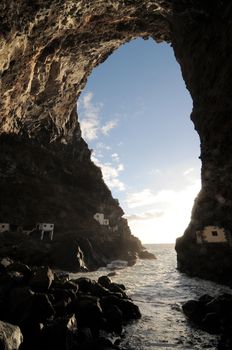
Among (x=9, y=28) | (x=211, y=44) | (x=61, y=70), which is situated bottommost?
(x=9, y=28)

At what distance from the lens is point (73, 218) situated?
2432 inches

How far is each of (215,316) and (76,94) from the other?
54404mm

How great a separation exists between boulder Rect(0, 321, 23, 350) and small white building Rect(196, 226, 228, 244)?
2529 cm

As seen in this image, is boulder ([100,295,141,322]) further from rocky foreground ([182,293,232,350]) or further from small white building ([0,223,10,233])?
small white building ([0,223,10,233])

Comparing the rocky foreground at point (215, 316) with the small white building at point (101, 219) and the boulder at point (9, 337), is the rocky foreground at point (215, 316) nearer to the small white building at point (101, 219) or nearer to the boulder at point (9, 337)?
the boulder at point (9, 337)

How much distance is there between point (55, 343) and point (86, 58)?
4738 cm

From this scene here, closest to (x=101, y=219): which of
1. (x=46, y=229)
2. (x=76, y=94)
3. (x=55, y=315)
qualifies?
(x=46, y=229)

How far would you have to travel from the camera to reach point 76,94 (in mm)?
60500

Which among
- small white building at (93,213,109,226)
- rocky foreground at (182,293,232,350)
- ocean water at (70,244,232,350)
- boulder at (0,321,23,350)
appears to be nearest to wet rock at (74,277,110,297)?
ocean water at (70,244,232,350)

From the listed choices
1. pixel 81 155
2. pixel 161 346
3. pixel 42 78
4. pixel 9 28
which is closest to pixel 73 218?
pixel 81 155

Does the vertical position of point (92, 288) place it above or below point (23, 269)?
below

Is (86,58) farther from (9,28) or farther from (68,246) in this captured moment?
(68,246)

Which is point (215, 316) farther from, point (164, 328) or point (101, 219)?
point (101, 219)

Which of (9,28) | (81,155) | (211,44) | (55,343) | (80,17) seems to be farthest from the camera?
(81,155)
